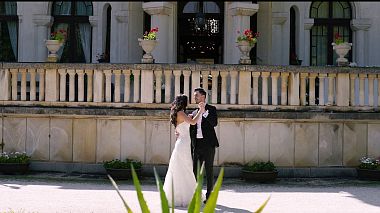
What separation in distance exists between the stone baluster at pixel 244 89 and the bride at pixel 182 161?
12.1ft

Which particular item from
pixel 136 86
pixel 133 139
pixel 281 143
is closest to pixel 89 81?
pixel 136 86

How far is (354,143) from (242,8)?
19.2 feet

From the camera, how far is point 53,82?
1409 centimetres

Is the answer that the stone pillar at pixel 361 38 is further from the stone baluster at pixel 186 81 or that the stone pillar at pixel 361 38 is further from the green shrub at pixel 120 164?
the green shrub at pixel 120 164

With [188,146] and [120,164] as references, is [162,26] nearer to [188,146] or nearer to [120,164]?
[120,164]

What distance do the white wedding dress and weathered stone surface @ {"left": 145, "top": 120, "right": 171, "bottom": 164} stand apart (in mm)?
3399

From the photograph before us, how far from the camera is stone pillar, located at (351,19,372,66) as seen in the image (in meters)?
20.0

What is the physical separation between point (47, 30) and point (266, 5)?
7792 mm

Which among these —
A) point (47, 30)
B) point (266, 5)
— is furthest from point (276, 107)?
point (47, 30)

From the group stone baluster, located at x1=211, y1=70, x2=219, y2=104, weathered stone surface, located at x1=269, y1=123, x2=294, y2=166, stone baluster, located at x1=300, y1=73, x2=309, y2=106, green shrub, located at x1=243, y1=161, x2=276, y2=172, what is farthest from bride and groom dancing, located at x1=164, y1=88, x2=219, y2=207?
stone baluster, located at x1=300, y1=73, x2=309, y2=106

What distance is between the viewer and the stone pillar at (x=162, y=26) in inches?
704

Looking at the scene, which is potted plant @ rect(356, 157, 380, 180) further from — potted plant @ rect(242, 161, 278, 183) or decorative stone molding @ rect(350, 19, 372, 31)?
decorative stone molding @ rect(350, 19, 372, 31)

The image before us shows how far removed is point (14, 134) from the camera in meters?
14.2

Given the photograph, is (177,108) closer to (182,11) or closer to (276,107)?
(276,107)
